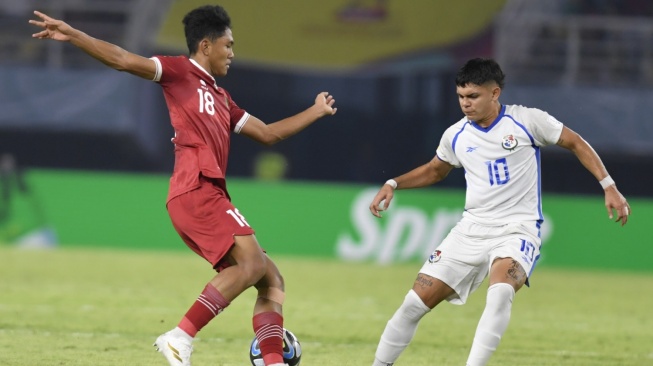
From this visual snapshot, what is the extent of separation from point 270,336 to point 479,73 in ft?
6.30

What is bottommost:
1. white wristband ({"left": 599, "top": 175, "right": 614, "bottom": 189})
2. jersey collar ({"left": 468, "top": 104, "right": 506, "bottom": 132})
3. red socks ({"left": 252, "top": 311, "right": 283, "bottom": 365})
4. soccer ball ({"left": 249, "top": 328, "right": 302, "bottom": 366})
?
soccer ball ({"left": 249, "top": 328, "right": 302, "bottom": 366})

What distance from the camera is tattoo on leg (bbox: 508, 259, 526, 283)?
21.5 feet

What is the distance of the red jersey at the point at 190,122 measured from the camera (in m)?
6.34

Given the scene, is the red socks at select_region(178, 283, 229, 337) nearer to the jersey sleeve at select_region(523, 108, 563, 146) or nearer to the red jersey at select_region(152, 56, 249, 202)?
the red jersey at select_region(152, 56, 249, 202)

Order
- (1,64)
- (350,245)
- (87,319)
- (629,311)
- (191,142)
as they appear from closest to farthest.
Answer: (191,142), (87,319), (629,311), (350,245), (1,64)

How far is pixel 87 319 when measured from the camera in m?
10.0

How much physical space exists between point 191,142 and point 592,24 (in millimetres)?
16523

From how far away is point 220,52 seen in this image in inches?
257

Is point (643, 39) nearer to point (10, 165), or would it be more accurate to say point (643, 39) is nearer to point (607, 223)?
point (607, 223)

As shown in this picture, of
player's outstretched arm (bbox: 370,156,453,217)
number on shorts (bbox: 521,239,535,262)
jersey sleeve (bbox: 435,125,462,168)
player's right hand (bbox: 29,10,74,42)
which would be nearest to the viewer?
player's right hand (bbox: 29,10,74,42)

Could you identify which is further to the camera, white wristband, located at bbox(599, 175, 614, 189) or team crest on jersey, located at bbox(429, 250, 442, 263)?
team crest on jersey, located at bbox(429, 250, 442, 263)

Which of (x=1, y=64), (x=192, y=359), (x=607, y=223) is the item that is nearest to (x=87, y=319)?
(x=192, y=359)

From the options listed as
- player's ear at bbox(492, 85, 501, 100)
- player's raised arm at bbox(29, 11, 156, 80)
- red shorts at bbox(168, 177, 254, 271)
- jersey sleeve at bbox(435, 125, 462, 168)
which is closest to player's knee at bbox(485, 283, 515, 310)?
jersey sleeve at bbox(435, 125, 462, 168)

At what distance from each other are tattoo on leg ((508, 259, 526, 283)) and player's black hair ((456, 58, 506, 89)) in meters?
1.05
